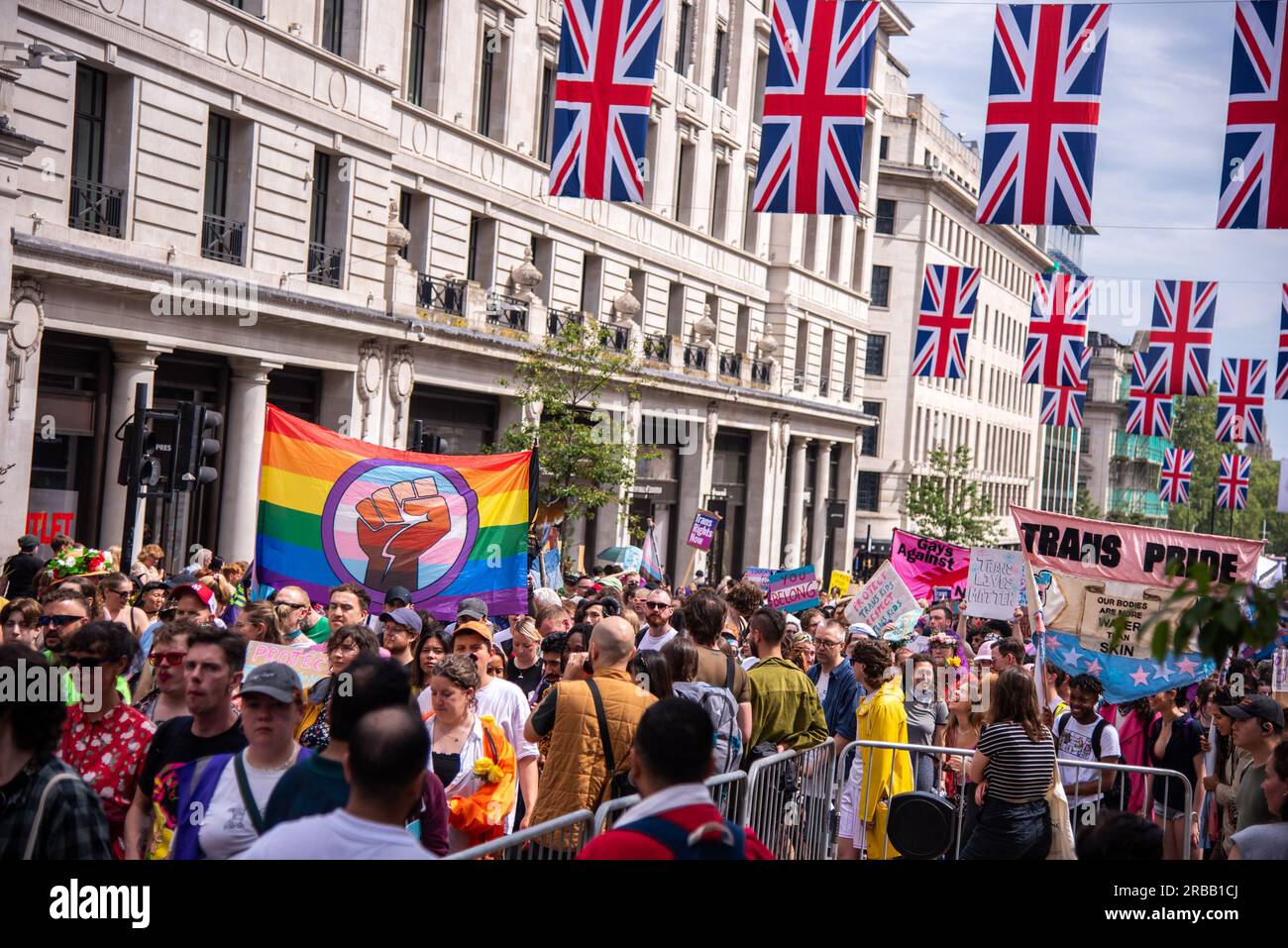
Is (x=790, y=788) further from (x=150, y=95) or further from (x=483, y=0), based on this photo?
(x=483, y=0)

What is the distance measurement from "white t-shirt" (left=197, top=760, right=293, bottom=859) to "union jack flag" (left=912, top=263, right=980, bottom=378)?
28.5m

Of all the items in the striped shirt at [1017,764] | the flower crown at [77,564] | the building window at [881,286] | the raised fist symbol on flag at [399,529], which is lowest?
the striped shirt at [1017,764]

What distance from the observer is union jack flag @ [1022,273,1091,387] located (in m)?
33.5

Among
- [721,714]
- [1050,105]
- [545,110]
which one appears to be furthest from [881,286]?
[721,714]

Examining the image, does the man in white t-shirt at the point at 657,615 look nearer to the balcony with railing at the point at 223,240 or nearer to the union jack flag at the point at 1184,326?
the balcony with railing at the point at 223,240

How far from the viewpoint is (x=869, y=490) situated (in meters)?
69.5

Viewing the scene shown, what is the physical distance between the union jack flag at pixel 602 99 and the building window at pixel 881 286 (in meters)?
54.7

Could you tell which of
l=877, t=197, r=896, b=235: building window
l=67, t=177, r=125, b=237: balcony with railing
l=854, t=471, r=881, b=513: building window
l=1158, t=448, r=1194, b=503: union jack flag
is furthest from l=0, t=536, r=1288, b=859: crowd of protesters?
l=877, t=197, r=896, b=235: building window

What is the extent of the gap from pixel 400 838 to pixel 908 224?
67.5 meters

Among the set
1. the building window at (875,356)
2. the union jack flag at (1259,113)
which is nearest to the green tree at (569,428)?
the union jack flag at (1259,113)

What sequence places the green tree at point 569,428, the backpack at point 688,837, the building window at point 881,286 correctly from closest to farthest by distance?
the backpack at point 688,837 < the green tree at point 569,428 < the building window at point 881,286

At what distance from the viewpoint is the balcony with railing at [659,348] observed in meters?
35.9

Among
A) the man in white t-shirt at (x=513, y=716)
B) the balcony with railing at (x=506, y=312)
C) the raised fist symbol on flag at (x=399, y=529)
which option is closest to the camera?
the man in white t-shirt at (x=513, y=716)

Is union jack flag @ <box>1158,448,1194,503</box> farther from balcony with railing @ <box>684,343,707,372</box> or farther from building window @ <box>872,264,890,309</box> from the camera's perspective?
building window @ <box>872,264,890,309</box>
